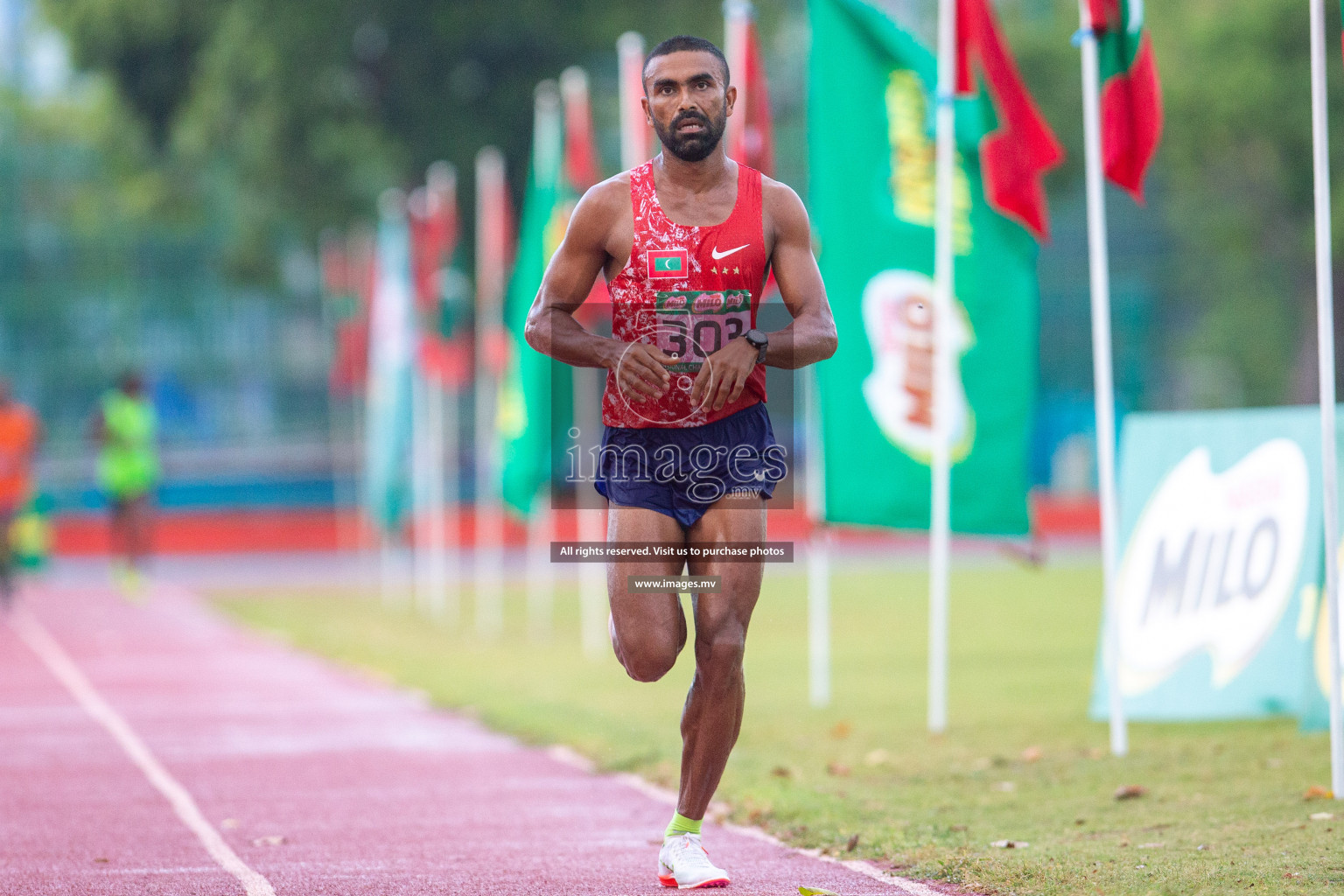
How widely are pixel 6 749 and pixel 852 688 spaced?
18.1ft

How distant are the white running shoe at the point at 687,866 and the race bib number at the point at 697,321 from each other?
147 cm

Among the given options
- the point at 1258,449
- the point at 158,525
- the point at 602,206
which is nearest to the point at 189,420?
the point at 158,525

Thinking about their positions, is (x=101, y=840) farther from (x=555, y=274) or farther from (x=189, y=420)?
(x=189, y=420)

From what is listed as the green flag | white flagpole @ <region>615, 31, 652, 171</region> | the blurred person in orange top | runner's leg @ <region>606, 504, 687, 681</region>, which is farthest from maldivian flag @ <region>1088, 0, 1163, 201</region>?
the blurred person in orange top

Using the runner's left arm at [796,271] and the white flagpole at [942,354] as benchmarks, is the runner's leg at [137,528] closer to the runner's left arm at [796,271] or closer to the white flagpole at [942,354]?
the white flagpole at [942,354]

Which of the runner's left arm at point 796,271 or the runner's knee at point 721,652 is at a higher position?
the runner's left arm at point 796,271

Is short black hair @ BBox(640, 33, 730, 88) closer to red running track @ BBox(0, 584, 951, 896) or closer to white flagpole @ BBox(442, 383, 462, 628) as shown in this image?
red running track @ BBox(0, 584, 951, 896)

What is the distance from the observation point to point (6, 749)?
410 inches

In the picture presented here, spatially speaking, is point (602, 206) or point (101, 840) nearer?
point (602, 206)

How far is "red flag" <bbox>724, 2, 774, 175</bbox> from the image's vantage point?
12344mm

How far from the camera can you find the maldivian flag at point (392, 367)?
70.9ft

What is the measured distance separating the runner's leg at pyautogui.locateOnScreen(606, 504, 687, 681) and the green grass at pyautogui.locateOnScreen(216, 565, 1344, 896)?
3.74 feet

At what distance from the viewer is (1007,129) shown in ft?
36.1

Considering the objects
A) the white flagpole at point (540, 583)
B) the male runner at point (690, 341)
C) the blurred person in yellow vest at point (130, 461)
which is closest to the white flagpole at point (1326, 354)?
the male runner at point (690, 341)
